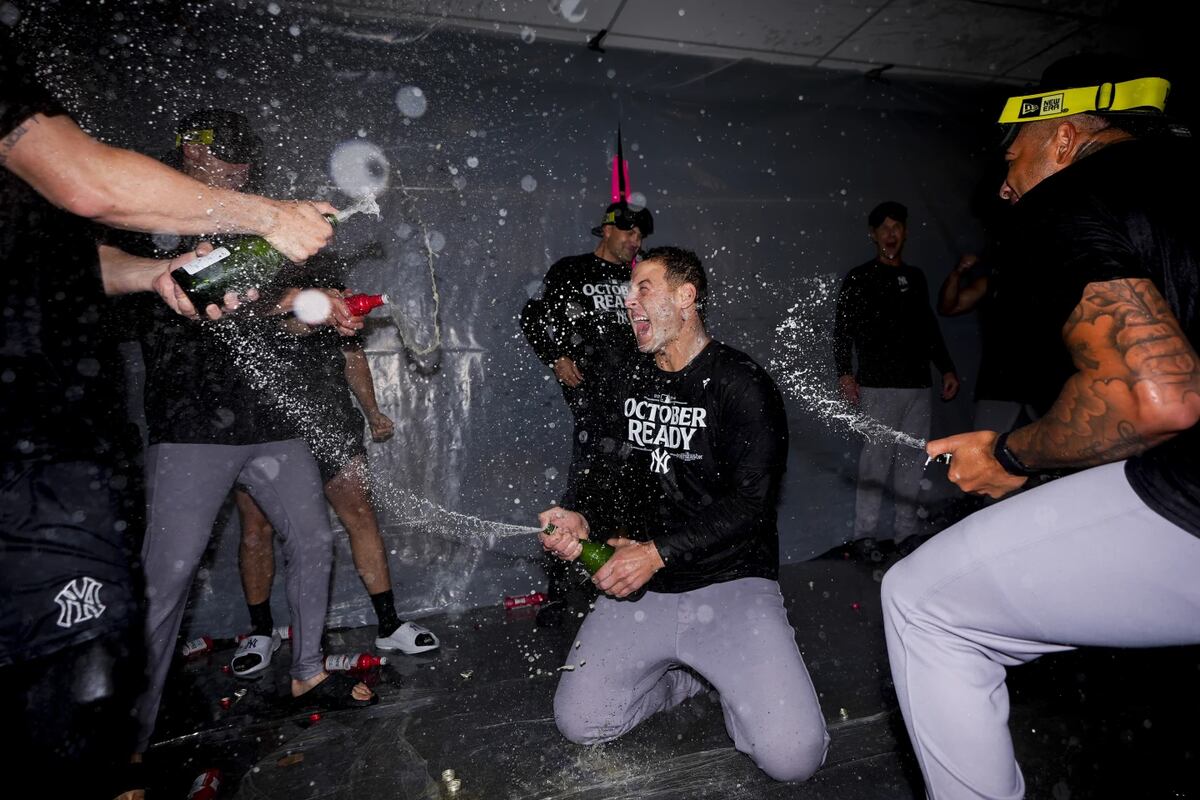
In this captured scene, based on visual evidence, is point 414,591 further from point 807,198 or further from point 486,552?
point 807,198

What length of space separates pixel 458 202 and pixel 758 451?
10.8ft

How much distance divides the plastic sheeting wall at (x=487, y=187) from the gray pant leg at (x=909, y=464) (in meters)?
0.45

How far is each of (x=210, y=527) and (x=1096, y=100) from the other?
404cm

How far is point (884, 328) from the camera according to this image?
524 cm

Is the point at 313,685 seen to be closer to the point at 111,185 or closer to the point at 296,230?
the point at 296,230

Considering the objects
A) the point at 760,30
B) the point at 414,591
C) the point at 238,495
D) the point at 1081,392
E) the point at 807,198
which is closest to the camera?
the point at 1081,392

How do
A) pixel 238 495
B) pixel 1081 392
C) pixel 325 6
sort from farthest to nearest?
pixel 325 6
pixel 238 495
pixel 1081 392

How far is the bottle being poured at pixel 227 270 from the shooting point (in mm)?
2141

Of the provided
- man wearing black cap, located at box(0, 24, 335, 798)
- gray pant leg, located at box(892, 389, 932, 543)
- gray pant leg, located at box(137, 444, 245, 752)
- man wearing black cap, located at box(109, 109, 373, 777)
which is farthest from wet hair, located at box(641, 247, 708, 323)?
gray pant leg, located at box(892, 389, 932, 543)

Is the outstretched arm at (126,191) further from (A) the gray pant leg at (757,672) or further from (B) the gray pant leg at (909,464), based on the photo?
(B) the gray pant leg at (909,464)

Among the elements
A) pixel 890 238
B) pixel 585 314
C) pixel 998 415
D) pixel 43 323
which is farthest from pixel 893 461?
pixel 43 323

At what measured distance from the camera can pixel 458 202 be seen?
4586 millimetres

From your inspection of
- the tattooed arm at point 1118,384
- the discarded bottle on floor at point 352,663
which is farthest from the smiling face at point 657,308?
the discarded bottle on floor at point 352,663

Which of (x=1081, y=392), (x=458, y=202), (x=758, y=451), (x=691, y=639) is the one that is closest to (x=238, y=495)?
(x=458, y=202)
